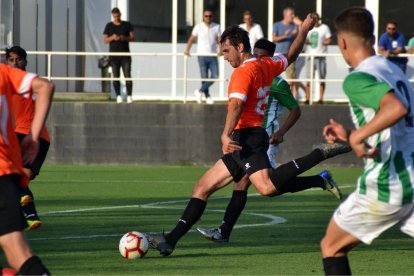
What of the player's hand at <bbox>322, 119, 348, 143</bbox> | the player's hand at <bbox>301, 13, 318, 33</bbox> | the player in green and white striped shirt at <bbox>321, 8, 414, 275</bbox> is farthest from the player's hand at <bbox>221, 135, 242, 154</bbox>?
the player's hand at <bbox>322, 119, 348, 143</bbox>

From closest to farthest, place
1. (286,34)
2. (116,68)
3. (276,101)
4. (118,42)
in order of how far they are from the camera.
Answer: (276,101) → (286,34) → (118,42) → (116,68)

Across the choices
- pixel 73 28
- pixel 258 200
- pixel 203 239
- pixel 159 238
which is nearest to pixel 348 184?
pixel 258 200

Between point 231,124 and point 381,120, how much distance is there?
3.85 m

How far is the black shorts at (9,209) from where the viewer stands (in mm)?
7246

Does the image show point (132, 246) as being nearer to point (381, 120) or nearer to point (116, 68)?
point (381, 120)

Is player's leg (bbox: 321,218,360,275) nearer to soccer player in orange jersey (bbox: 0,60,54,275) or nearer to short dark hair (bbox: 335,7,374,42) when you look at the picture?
short dark hair (bbox: 335,7,374,42)

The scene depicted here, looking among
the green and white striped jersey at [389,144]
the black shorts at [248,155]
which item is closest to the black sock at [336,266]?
the green and white striped jersey at [389,144]

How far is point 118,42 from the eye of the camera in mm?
25219

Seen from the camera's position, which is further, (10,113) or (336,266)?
(10,113)

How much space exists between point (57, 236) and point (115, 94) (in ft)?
46.8

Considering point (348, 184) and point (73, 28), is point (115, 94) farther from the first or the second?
point (348, 184)

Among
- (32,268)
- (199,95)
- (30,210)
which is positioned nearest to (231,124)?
(30,210)

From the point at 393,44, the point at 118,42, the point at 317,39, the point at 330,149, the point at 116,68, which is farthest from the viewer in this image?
the point at 317,39

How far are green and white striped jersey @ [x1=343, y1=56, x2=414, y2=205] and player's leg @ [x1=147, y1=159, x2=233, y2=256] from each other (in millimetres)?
3794
